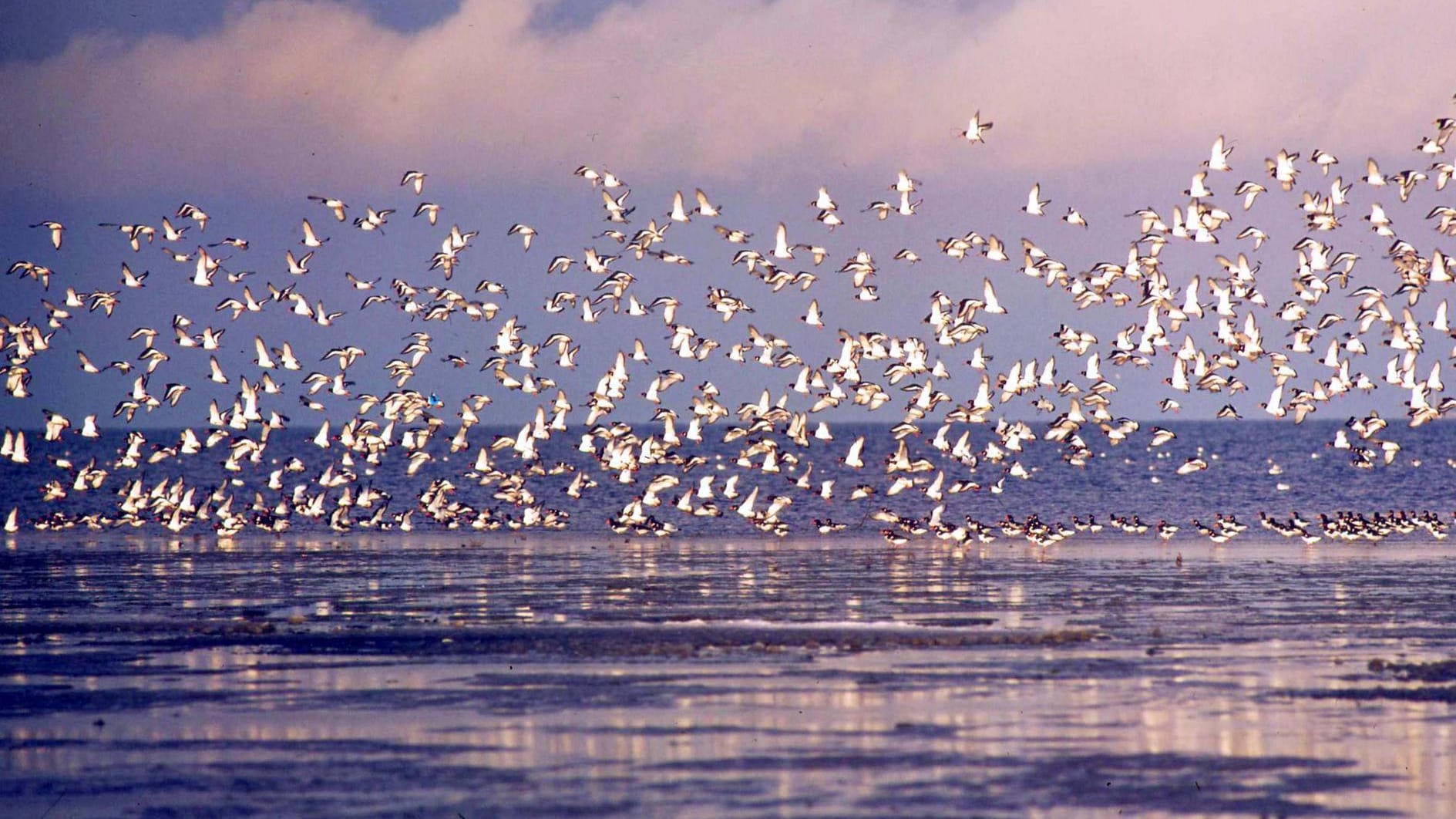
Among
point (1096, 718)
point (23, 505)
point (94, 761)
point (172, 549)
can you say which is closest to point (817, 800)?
point (1096, 718)

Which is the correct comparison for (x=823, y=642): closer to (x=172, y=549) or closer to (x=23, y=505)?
(x=172, y=549)

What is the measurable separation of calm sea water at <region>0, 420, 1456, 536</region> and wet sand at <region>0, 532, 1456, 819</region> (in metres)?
26.2

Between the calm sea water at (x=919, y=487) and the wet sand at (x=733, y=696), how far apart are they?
86.1 feet

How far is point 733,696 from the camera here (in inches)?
861

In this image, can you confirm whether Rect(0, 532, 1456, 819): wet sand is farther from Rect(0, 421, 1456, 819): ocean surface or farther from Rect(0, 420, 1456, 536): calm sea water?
Rect(0, 420, 1456, 536): calm sea water

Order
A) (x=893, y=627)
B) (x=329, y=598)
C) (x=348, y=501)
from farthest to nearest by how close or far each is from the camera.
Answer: (x=348, y=501)
(x=329, y=598)
(x=893, y=627)

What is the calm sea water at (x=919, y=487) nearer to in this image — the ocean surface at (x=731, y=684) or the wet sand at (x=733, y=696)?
the ocean surface at (x=731, y=684)

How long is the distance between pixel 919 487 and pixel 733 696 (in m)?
73.8

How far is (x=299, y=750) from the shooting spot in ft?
62.0

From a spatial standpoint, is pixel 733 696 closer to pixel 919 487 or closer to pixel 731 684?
pixel 731 684

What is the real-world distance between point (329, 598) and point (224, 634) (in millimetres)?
6333

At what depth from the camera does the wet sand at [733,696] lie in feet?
56.1

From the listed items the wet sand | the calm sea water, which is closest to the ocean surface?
the wet sand

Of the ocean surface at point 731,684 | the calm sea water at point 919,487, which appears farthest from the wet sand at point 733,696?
the calm sea water at point 919,487
